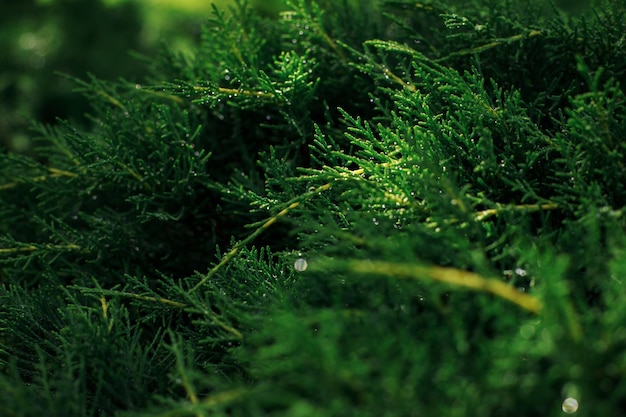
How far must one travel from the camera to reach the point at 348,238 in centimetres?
118

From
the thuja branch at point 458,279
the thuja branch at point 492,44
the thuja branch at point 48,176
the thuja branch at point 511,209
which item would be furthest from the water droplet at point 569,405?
the thuja branch at point 48,176

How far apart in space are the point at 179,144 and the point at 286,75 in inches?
15.8

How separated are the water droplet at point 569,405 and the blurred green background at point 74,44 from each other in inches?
162

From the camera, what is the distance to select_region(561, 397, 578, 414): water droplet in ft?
3.18

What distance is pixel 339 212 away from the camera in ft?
4.70

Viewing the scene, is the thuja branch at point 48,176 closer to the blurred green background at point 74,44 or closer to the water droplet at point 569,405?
the water droplet at point 569,405

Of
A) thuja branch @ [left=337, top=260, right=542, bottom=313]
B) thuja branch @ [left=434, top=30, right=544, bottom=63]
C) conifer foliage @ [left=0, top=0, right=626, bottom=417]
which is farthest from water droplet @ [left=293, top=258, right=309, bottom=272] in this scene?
thuja branch @ [left=434, top=30, right=544, bottom=63]

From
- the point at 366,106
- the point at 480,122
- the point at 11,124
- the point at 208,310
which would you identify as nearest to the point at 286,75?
the point at 366,106

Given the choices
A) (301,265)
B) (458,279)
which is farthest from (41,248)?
(458,279)

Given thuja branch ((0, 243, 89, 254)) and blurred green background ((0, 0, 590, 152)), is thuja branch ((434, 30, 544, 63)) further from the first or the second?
blurred green background ((0, 0, 590, 152))

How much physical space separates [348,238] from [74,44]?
4.95 meters

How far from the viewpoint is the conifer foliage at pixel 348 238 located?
0.98 metres

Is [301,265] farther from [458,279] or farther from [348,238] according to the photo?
[458,279]

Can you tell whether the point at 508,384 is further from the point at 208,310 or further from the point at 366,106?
the point at 366,106
